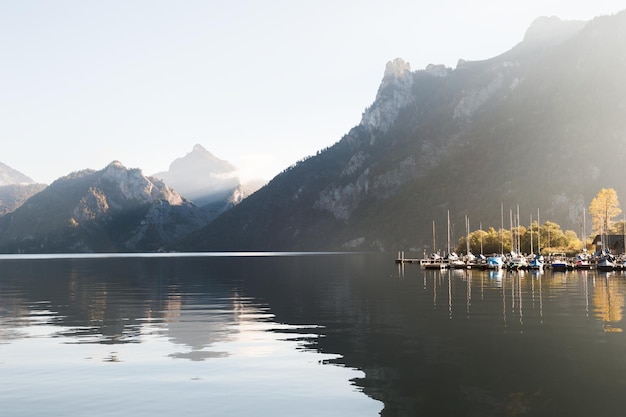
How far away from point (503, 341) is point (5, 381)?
28863 mm

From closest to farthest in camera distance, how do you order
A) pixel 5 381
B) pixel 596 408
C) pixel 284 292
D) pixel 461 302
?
1. pixel 596 408
2. pixel 5 381
3. pixel 461 302
4. pixel 284 292

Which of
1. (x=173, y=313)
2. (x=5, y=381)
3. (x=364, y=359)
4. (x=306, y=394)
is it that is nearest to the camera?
(x=306, y=394)

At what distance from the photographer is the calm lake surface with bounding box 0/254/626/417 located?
26.4m

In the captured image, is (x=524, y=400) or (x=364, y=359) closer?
(x=524, y=400)

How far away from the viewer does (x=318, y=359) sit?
36438mm

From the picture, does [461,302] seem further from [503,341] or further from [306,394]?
[306,394]

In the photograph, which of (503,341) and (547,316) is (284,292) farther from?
(503,341)

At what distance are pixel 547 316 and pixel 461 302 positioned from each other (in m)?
15.1

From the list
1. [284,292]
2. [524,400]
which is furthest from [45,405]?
[284,292]

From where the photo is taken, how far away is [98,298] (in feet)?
274

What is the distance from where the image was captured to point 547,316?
187 ft

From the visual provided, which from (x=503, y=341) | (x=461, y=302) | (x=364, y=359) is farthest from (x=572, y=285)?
(x=364, y=359)

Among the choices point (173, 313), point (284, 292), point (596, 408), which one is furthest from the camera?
point (284, 292)

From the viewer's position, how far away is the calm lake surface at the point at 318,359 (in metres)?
26.4
